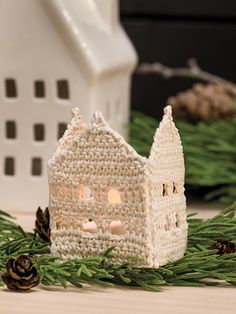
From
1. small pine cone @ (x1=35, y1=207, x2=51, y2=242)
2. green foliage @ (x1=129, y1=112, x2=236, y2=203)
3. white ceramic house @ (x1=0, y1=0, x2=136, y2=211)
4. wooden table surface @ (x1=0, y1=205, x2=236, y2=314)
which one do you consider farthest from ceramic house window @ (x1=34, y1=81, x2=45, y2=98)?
wooden table surface @ (x1=0, y1=205, x2=236, y2=314)

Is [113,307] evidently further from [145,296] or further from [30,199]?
[30,199]

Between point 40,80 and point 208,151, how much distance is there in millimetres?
245

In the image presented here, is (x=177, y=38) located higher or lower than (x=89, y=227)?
higher

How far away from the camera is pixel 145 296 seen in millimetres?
663

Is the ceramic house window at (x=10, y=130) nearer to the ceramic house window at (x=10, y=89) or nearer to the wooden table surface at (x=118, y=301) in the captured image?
the ceramic house window at (x=10, y=89)

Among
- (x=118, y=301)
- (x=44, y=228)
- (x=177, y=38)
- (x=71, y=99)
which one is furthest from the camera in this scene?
(x=177, y=38)

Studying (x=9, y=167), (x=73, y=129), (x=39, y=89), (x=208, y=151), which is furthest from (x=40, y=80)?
(x=73, y=129)

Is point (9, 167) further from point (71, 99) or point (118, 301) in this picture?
point (118, 301)

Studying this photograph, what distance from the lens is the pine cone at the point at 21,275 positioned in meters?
0.66

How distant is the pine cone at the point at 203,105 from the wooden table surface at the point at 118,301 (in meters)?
0.59

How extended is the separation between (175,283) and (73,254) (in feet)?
0.27

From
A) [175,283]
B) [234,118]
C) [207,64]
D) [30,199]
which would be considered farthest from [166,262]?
[207,64]

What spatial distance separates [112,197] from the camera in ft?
2.38

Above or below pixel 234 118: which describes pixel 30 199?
below
